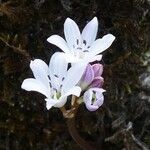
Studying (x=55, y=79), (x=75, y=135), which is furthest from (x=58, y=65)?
(x=75, y=135)

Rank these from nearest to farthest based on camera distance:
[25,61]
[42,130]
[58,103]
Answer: [58,103] → [25,61] → [42,130]

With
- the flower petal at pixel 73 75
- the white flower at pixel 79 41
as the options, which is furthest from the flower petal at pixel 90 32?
the flower petal at pixel 73 75

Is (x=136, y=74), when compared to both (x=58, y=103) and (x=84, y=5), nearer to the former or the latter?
(x=84, y=5)

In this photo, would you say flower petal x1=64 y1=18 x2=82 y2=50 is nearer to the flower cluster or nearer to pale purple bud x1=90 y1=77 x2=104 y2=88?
the flower cluster

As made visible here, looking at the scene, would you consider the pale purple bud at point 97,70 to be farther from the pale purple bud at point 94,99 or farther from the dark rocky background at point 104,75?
the dark rocky background at point 104,75

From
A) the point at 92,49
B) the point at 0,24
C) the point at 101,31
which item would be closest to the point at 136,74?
the point at 101,31

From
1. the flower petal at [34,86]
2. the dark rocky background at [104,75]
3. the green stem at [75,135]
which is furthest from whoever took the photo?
the dark rocky background at [104,75]
